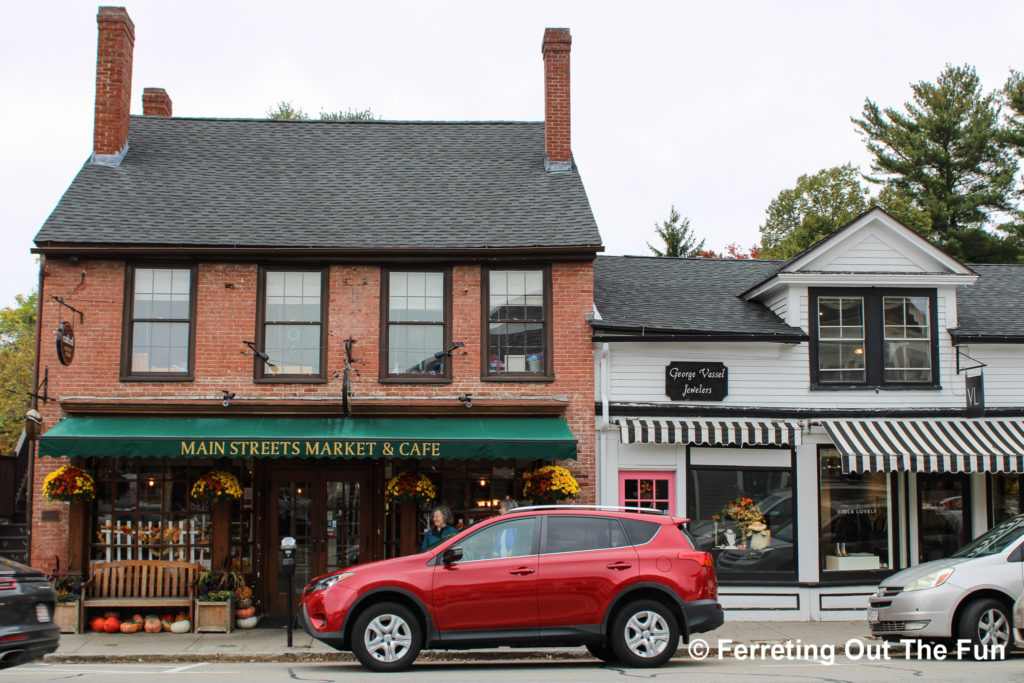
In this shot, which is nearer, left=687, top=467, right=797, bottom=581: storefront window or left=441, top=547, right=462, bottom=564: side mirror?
left=441, top=547, right=462, bottom=564: side mirror

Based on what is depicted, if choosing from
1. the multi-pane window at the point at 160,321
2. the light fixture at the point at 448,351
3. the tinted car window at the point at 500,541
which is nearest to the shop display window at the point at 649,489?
the light fixture at the point at 448,351

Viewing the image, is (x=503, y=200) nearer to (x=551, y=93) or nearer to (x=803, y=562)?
(x=551, y=93)

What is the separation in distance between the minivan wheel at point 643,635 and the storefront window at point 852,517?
Answer: 5723mm

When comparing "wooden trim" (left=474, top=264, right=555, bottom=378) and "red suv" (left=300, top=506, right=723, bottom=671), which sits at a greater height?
"wooden trim" (left=474, top=264, right=555, bottom=378)

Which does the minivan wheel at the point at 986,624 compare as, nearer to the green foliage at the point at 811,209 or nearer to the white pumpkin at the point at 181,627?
the white pumpkin at the point at 181,627

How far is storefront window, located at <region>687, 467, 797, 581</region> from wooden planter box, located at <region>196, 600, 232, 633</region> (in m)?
7.01

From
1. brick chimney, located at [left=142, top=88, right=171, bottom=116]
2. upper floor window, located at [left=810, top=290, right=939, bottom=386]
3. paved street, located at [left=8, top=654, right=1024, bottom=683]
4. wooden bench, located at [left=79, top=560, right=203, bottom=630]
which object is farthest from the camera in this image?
brick chimney, located at [left=142, top=88, right=171, bottom=116]

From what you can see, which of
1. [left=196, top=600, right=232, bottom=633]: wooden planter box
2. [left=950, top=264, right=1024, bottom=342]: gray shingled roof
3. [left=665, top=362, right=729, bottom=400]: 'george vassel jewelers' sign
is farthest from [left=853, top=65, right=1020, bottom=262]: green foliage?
[left=196, top=600, right=232, bottom=633]: wooden planter box

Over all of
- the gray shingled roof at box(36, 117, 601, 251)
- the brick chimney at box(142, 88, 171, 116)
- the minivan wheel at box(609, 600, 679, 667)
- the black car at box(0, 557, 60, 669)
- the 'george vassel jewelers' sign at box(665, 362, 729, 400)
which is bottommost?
the minivan wheel at box(609, 600, 679, 667)

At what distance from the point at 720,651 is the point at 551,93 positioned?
10.1 meters

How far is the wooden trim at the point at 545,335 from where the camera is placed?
1518 cm

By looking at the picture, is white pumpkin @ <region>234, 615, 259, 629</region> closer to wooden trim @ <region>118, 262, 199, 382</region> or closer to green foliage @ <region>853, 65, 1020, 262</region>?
wooden trim @ <region>118, 262, 199, 382</region>

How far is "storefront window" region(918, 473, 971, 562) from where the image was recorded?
15.7 meters

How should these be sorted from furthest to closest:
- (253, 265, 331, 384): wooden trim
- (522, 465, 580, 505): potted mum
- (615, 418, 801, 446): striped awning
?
(253, 265, 331, 384): wooden trim → (615, 418, 801, 446): striped awning → (522, 465, 580, 505): potted mum
